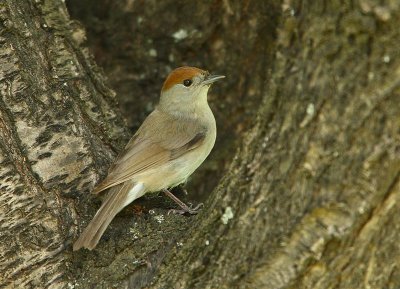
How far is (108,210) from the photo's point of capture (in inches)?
148

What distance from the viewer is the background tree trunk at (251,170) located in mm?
2418

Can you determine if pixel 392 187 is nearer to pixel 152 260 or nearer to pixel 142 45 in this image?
pixel 152 260

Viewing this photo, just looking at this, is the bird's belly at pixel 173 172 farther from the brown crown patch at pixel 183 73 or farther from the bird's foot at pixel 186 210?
the brown crown patch at pixel 183 73

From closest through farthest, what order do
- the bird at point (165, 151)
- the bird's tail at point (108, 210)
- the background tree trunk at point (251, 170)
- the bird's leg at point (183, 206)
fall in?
the background tree trunk at point (251, 170) < the bird's tail at point (108, 210) < the bird at point (165, 151) < the bird's leg at point (183, 206)

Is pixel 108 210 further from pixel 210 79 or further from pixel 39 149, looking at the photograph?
pixel 210 79

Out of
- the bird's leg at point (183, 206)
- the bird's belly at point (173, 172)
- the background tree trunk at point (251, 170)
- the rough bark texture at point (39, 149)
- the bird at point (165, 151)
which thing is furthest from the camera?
the bird's belly at point (173, 172)

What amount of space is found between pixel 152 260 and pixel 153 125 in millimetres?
1760

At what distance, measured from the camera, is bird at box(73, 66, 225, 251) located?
380 cm

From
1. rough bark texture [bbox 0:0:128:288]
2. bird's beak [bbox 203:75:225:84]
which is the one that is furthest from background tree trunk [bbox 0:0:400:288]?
bird's beak [bbox 203:75:225:84]

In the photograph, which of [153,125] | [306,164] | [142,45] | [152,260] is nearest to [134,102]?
[142,45]

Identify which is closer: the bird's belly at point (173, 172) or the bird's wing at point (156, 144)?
the bird's wing at point (156, 144)

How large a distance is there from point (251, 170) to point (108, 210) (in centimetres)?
130

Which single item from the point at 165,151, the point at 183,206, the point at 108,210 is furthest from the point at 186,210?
the point at 165,151

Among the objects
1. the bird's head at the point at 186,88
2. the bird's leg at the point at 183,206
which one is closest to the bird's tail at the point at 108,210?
the bird's leg at the point at 183,206
